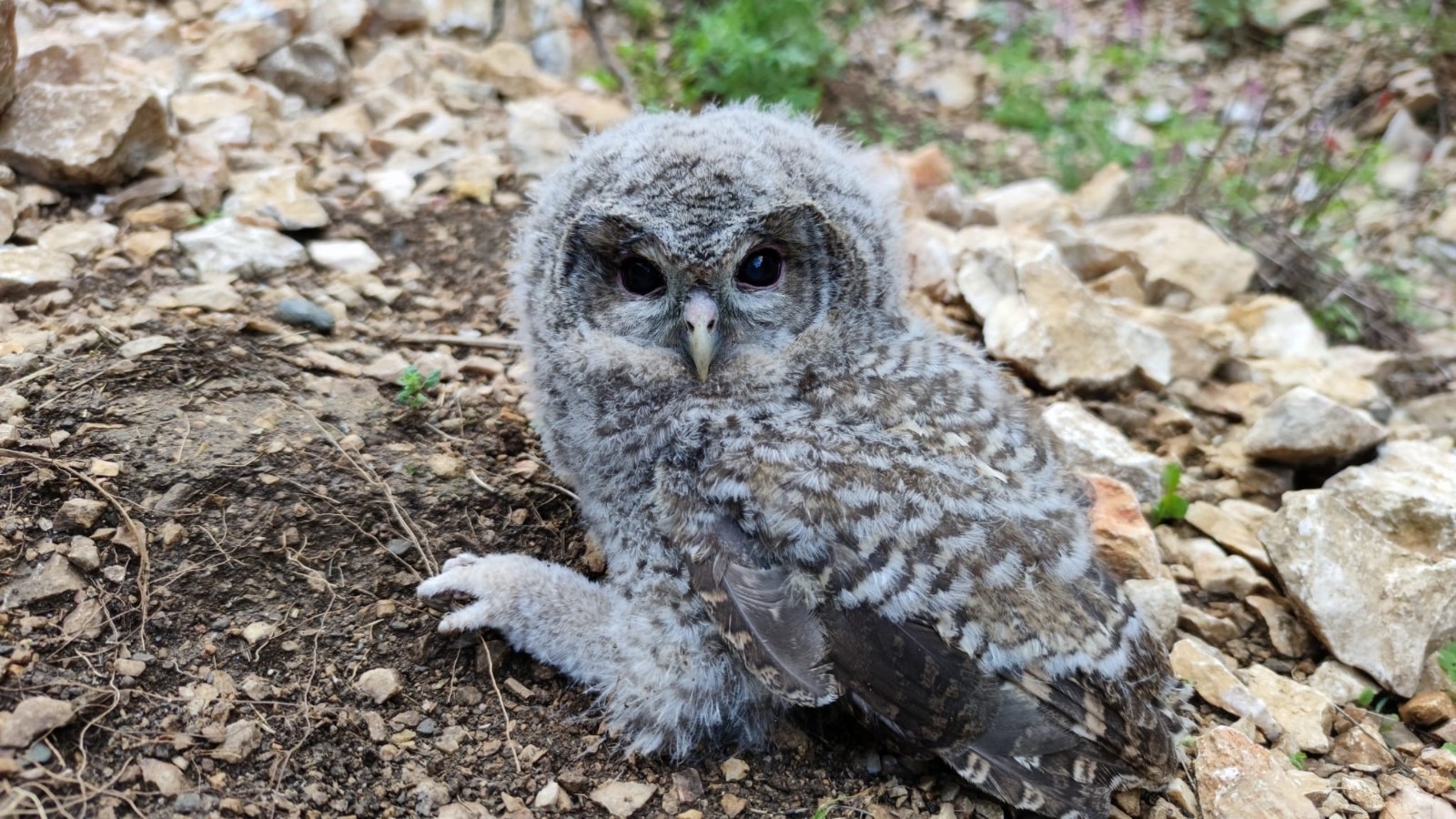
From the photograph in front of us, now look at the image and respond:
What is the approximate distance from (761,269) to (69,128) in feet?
8.01

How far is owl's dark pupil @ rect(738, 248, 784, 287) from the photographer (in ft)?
8.44

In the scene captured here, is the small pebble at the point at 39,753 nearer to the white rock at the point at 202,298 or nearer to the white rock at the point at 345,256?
the white rock at the point at 202,298

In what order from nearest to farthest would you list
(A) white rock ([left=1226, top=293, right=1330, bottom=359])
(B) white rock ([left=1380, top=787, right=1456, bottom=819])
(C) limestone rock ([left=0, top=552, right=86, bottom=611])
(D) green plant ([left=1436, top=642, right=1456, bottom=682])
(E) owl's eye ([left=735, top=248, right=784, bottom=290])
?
(C) limestone rock ([left=0, top=552, right=86, bottom=611]), (B) white rock ([left=1380, top=787, right=1456, bottom=819]), (E) owl's eye ([left=735, top=248, right=784, bottom=290]), (D) green plant ([left=1436, top=642, right=1456, bottom=682]), (A) white rock ([left=1226, top=293, right=1330, bottom=359])

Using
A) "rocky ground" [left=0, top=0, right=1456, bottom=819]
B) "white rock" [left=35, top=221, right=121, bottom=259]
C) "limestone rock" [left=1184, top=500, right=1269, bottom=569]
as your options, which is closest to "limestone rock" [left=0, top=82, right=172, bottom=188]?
"rocky ground" [left=0, top=0, right=1456, bottom=819]

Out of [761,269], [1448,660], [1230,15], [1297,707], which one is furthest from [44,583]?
[1230,15]

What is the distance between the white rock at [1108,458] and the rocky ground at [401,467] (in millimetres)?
12

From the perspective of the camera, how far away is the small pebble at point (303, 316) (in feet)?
10.6

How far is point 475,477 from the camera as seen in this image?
Result: 2.93m

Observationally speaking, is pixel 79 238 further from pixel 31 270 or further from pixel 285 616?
pixel 285 616

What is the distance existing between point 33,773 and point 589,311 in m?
1.51

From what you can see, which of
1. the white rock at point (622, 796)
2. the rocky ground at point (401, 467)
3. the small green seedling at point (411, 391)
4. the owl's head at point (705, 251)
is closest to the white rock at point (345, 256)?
the rocky ground at point (401, 467)

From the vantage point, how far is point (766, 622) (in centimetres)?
232

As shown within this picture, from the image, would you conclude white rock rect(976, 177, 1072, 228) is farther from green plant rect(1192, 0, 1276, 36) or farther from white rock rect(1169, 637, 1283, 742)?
green plant rect(1192, 0, 1276, 36)

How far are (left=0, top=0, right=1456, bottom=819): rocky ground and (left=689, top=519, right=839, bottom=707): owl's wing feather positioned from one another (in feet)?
0.97
